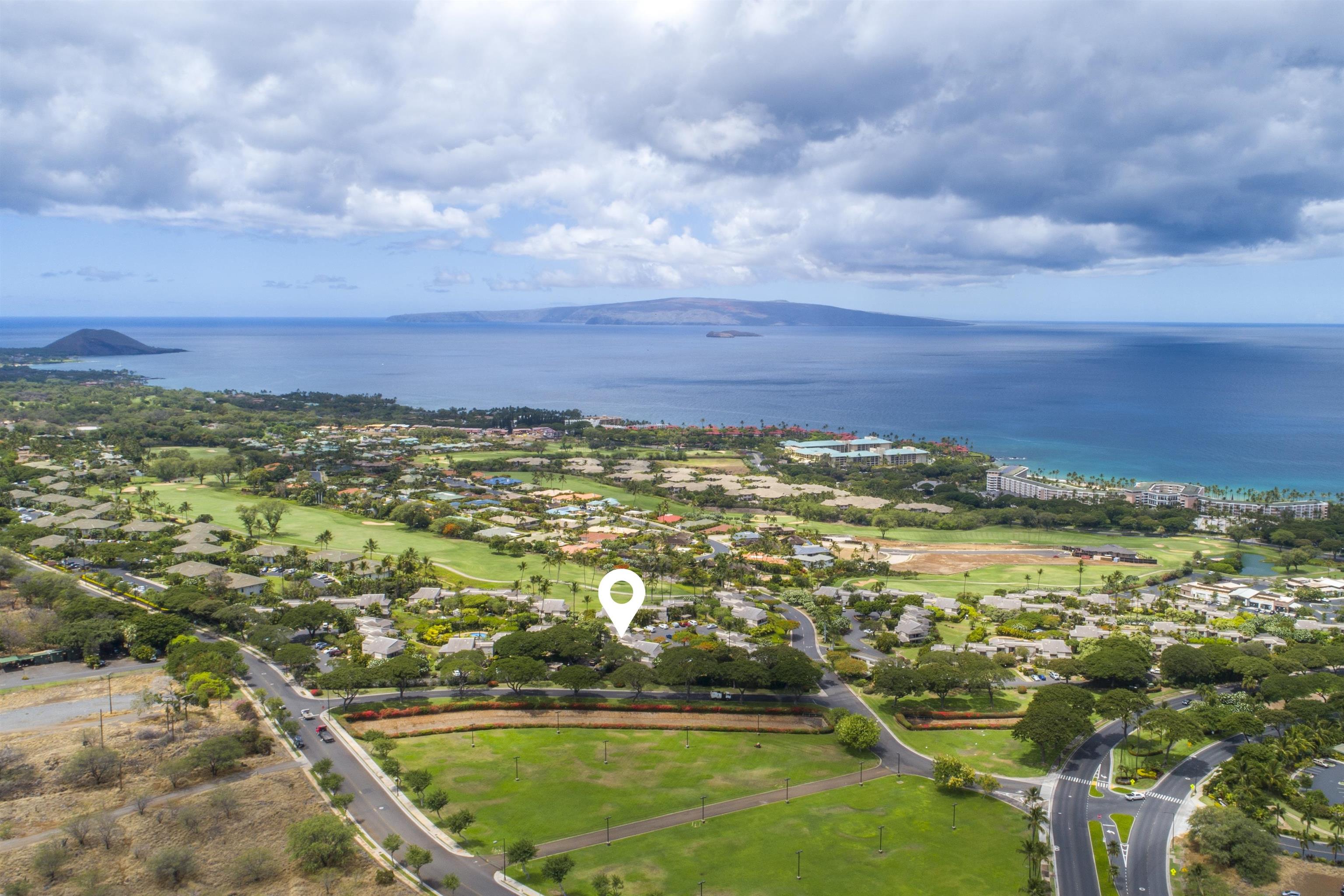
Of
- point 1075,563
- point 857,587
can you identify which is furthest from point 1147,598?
point 857,587

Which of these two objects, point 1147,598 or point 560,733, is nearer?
point 560,733

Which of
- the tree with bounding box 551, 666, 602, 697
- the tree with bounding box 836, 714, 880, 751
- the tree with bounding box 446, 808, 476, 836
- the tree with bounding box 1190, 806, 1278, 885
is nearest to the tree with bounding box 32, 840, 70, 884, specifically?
the tree with bounding box 446, 808, 476, 836

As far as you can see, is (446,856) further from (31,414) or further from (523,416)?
(31,414)

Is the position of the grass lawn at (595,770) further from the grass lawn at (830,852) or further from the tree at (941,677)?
the tree at (941,677)

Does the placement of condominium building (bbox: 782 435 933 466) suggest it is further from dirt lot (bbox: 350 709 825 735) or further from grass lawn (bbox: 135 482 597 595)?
dirt lot (bbox: 350 709 825 735)

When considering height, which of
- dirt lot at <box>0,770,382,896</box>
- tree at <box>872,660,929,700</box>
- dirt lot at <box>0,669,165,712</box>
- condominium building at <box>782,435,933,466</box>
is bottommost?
dirt lot at <box>0,770,382,896</box>

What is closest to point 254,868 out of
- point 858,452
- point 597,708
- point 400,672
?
point 400,672

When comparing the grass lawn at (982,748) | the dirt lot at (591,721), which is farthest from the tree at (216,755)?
the grass lawn at (982,748)

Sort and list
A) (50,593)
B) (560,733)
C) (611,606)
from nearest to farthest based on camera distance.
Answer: (560,733) → (611,606) → (50,593)
